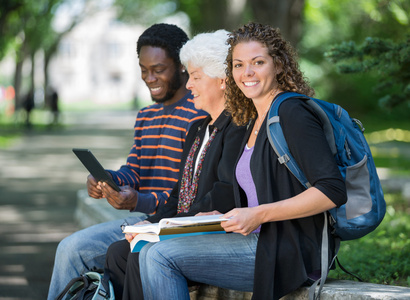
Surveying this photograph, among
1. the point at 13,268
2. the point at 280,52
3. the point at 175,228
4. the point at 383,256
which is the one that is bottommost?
the point at 13,268

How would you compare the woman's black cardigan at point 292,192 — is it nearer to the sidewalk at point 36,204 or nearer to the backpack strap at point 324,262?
the backpack strap at point 324,262

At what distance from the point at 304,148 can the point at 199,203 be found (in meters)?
0.90

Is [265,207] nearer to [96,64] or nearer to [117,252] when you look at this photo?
[117,252]

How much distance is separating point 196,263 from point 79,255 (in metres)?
1.10

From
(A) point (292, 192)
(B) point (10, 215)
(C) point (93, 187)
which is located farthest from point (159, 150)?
(B) point (10, 215)

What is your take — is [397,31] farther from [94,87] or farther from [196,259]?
[94,87]

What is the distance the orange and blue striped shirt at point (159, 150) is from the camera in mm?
4430

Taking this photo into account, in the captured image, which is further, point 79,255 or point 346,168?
point 79,255

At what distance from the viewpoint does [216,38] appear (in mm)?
3885

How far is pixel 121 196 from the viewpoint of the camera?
3.98m

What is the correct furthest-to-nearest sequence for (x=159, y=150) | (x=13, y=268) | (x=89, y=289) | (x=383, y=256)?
(x=13, y=268) < (x=383, y=256) < (x=159, y=150) < (x=89, y=289)

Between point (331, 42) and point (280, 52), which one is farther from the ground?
point (331, 42)

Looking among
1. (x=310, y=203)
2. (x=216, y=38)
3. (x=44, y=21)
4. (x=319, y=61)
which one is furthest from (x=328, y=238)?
(x=44, y=21)

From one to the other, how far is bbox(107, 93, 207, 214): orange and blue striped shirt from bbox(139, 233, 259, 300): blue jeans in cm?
117
